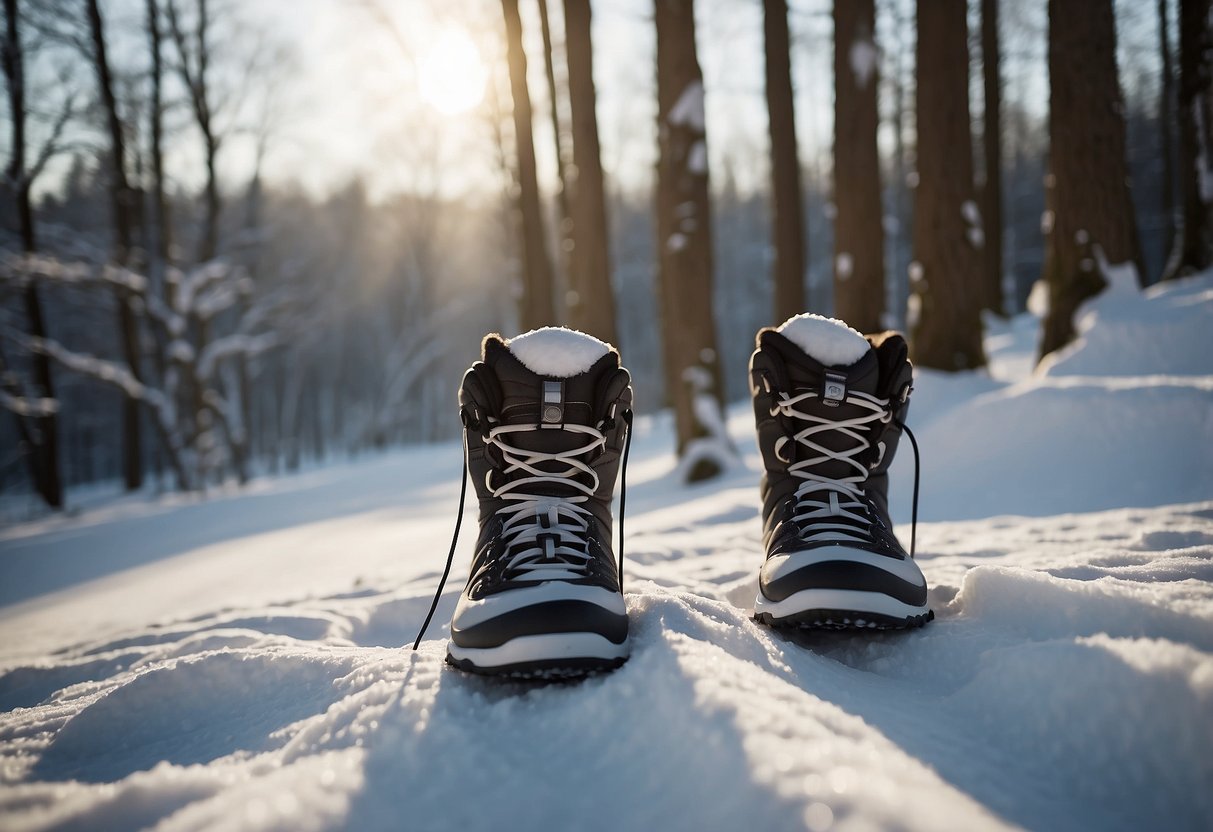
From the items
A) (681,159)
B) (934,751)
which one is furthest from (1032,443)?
(681,159)

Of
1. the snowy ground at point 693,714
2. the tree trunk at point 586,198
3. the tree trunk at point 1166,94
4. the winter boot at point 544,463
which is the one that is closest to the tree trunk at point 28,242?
the tree trunk at point 586,198

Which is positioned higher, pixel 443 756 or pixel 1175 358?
pixel 1175 358

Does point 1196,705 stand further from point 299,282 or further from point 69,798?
point 299,282

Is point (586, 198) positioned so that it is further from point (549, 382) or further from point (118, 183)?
point (118, 183)

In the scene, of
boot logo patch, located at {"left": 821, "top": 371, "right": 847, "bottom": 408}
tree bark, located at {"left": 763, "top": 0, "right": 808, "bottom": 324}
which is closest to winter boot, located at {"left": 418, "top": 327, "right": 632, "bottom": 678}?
boot logo patch, located at {"left": 821, "top": 371, "right": 847, "bottom": 408}

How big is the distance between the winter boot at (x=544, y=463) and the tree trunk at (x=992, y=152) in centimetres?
1121

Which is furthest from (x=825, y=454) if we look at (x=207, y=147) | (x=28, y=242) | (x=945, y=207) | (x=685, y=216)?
(x=207, y=147)

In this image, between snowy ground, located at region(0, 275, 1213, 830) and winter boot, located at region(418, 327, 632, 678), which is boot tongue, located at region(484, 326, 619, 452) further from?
snowy ground, located at region(0, 275, 1213, 830)

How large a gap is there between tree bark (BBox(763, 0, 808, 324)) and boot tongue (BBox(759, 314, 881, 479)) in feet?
20.9

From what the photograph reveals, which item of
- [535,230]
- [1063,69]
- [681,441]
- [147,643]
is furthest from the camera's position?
[535,230]

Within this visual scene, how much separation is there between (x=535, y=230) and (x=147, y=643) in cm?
632

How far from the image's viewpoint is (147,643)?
6.34 feet

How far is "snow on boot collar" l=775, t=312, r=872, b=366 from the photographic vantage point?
143cm

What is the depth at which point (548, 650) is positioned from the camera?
1.02 metres
